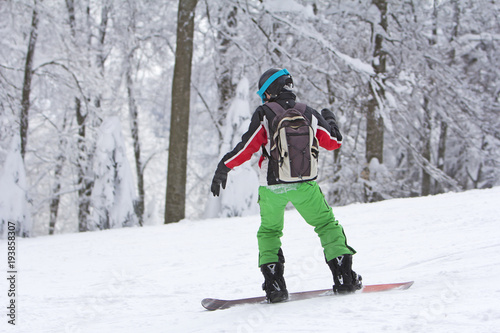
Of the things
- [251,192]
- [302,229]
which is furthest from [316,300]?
[251,192]

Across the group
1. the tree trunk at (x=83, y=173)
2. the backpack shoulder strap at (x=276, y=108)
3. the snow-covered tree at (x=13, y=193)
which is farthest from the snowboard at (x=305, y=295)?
the tree trunk at (x=83, y=173)

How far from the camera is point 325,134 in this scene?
320 centimetres

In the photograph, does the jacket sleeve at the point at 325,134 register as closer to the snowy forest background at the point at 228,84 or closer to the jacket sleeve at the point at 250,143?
the jacket sleeve at the point at 250,143

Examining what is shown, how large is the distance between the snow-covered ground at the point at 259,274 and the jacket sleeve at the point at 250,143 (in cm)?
97

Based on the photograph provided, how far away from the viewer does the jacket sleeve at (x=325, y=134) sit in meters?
3.19

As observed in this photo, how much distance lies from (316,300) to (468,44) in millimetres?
13256

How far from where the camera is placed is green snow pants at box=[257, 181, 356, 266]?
9.96ft

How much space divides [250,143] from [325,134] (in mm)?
540

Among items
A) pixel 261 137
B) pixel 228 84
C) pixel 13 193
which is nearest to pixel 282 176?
pixel 261 137

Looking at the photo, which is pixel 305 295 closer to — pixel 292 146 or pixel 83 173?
pixel 292 146

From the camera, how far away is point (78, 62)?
10797 mm

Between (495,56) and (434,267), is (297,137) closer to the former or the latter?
(434,267)

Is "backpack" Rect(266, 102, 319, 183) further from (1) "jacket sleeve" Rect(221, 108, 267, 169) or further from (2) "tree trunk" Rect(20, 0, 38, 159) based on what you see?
(2) "tree trunk" Rect(20, 0, 38, 159)

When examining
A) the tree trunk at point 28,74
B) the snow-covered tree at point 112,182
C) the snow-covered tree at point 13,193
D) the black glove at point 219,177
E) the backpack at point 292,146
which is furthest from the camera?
the tree trunk at point 28,74
